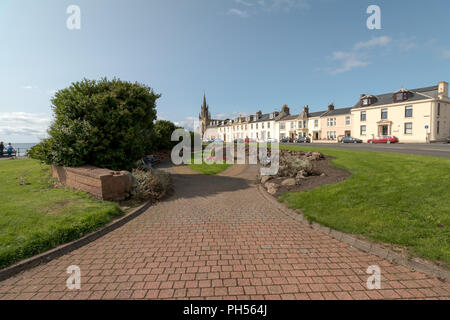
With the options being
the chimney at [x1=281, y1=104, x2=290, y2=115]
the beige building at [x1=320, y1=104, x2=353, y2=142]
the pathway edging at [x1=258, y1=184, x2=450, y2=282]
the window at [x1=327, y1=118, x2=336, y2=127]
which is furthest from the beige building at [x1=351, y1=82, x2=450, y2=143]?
the pathway edging at [x1=258, y1=184, x2=450, y2=282]

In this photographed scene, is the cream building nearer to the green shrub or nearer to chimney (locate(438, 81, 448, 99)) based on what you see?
chimney (locate(438, 81, 448, 99))

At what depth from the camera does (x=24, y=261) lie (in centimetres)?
357

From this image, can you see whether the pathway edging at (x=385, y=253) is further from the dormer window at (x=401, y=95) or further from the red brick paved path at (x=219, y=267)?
the dormer window at (x=401, y=95)

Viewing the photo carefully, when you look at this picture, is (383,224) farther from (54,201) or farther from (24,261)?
(54,201)

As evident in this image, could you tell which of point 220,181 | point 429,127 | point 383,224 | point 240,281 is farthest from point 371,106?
point 240,281

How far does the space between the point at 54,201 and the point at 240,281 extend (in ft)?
19.9

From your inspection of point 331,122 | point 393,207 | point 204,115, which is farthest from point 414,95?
point 204,115

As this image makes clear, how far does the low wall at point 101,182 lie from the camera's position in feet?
21.9

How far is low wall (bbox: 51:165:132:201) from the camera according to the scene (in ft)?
21.9

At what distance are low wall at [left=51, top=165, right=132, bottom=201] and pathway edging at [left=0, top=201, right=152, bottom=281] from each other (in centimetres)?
149

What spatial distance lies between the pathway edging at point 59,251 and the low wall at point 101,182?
1.49 m

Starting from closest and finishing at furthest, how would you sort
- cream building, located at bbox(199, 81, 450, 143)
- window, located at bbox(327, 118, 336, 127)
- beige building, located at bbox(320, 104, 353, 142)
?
1. cream building, located at bbox(199, 81, 450, 143)
2. beige building, located at bbox(320, 104, 353, 142)
3. window, located at bbox(327, 118, 336, 127)

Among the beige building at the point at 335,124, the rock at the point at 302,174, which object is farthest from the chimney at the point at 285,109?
the rock at the point at 302,174
